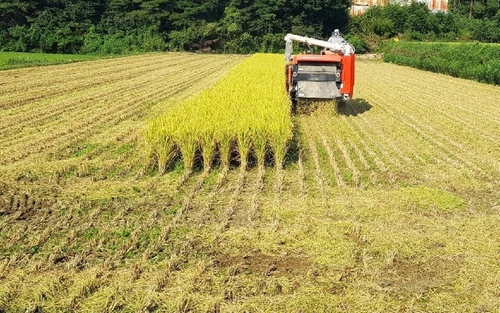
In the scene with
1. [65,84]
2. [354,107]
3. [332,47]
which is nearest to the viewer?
[332,47]

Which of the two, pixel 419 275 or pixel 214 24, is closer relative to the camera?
pixel 419 275

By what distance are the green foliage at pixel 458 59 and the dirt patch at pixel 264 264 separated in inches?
820

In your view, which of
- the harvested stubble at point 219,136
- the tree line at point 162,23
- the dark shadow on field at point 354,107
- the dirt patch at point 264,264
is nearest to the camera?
the dirt patch at point 264,264

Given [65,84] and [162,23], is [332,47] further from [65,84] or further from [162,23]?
[162,23]

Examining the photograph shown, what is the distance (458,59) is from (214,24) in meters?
28.2

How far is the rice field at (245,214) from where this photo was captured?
4273mm

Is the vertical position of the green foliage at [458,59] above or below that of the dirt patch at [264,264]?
above

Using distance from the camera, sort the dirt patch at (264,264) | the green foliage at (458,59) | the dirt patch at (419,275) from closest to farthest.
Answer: the dirt patch at (419,275) → the dirt patch at (264,264) → the green foliage at (458,59)

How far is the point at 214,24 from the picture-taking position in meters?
50.8

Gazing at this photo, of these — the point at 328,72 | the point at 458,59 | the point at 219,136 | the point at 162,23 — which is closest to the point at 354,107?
the point at 328,72

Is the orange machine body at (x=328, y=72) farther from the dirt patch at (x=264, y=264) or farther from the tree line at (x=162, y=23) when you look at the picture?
the tree line at (x=162, y=23)

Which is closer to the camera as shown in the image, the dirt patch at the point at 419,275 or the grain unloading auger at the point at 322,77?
the dirt patch at the point at 419,275

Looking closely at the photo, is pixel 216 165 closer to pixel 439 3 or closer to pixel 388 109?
pixel 388 109

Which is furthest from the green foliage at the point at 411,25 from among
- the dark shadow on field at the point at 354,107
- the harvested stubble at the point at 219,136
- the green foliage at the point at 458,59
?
the harvested stubble at the point at 219,136
